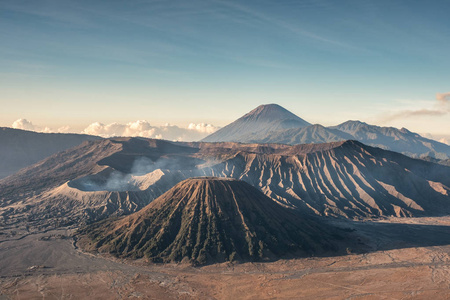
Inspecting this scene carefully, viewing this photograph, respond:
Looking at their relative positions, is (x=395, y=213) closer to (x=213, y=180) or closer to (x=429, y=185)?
(x=429, y=185)

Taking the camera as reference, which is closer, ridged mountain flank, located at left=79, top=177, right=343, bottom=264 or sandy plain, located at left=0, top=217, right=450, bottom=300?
sandy plain, located at left=0, top=217, right=450, bottom=300

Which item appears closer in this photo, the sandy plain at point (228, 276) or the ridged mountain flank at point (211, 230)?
the sandy plain at point (228, 276)

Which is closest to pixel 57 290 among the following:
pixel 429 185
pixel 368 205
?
pixel 368 205

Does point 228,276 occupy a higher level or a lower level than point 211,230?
lower

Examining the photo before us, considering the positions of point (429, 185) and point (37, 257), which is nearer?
point (37, 257)

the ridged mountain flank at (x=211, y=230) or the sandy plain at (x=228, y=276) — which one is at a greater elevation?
the ridged mountain flank at (x=211, y=230)
